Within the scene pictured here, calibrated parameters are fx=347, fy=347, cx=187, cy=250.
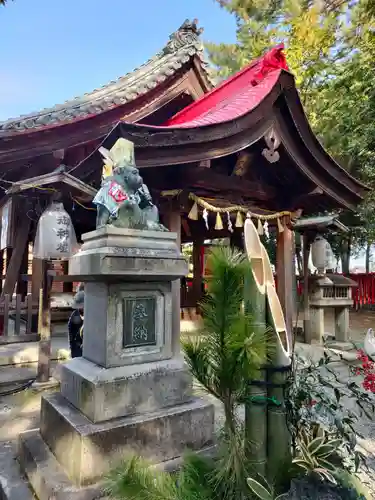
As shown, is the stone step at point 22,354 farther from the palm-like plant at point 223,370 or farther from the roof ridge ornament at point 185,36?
the roof ridge ornament at point 185,36

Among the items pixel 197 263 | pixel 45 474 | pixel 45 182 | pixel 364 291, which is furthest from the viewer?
pixel 364 291

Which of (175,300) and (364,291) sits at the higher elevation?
(175,300)

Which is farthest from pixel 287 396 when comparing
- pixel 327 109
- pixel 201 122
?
pixel 327 109

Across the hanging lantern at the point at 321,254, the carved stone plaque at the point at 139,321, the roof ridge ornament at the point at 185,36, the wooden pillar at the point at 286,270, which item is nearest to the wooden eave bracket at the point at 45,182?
the carved stone plaque at the point at 139,321

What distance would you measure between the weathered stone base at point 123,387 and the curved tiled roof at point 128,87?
461 cm

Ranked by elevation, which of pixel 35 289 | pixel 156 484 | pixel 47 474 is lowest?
pixel 47 474

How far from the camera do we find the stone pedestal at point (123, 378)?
261 cm

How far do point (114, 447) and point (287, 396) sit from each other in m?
1.41

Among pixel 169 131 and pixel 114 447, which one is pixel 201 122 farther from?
pixel 114 447

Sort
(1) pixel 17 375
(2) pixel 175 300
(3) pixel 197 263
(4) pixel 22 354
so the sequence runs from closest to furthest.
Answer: (2) pixel 175 300 → (1) pixel 17 375 → (4) pixel 22 354 → (3) pixel 197 263

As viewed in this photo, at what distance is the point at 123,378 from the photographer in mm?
2791

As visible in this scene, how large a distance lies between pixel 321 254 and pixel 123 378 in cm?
707

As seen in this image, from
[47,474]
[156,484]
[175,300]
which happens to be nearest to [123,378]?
[47,474]

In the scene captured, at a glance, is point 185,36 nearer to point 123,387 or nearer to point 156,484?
point 123,387
